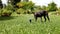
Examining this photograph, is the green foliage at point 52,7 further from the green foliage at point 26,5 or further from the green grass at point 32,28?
the green grass at point 32,28

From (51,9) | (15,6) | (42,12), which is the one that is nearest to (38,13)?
(42,12)

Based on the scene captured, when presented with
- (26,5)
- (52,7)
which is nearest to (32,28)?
(52,7)

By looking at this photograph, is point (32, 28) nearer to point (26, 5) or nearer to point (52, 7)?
point (52, 7)

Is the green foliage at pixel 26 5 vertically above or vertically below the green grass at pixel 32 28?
below

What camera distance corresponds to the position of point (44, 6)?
42938 millimetres

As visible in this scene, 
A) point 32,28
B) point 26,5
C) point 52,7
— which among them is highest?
point 32,28

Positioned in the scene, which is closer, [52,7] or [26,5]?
[52,7]

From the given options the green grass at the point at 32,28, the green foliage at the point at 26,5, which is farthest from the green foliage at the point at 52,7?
the green grass at the point at 32,28

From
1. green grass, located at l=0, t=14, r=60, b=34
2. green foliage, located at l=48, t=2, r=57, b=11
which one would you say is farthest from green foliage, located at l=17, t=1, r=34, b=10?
green grass, located at l=0, t=14, r=60, b=34

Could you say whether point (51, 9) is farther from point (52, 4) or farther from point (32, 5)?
point (32, 5)

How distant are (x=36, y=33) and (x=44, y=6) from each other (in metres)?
32.6

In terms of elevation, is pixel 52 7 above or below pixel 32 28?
below

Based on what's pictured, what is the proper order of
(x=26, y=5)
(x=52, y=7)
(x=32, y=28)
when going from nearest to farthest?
(x=32, y=28)
(x=52, y=7)
(x=26, y=5)

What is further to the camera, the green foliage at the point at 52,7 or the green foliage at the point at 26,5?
the green foliage at the point at 26,5
